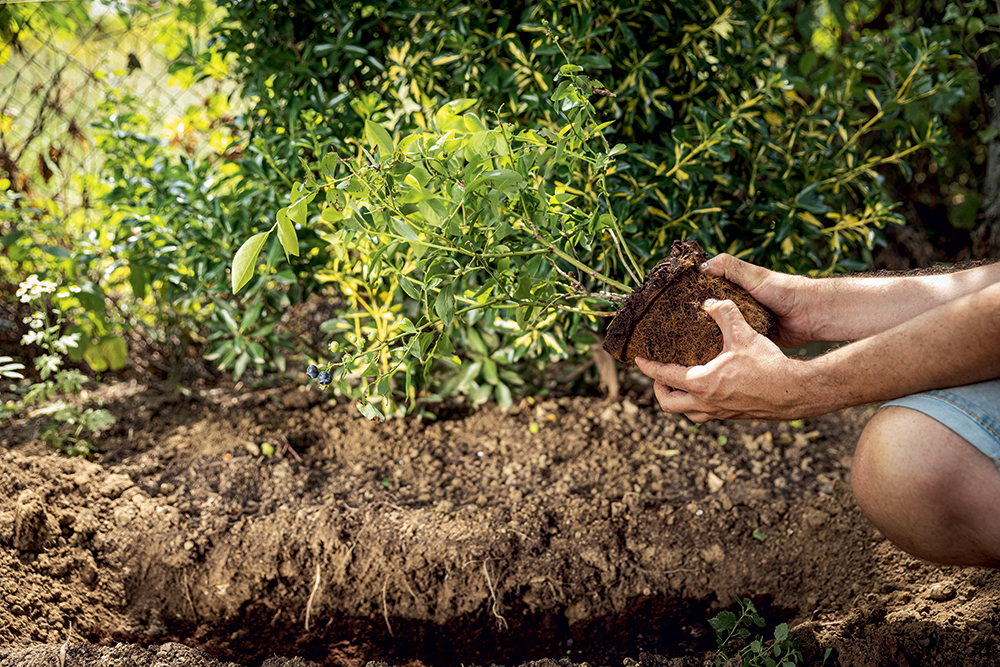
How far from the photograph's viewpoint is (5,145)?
8.00ft

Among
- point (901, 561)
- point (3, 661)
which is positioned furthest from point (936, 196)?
point (3, 661)

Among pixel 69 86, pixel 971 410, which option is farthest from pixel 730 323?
pixel 69 86

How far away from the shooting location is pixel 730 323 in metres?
1.41

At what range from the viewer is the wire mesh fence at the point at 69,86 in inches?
89.2

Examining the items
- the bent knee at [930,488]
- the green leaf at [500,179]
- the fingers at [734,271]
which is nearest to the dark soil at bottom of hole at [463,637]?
the bent knee at [930,488]

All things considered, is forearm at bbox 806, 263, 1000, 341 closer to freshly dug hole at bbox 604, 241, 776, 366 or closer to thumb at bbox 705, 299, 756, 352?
freshly dug hole at bbox 604, 241, 776, 366

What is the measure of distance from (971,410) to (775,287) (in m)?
0.47

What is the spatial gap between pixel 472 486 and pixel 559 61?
49.5 inches

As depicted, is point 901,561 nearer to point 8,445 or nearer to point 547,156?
point 547,156

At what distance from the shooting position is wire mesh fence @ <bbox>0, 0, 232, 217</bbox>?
2266mm

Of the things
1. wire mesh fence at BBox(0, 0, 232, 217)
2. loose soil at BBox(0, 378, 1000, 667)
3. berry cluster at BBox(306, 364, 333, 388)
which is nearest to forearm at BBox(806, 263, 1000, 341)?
loose soil at BBox(0, 378, 1000, 667)

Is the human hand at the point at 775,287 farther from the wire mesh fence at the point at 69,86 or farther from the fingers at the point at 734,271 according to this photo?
the wire mesh fence at the point at 69,86

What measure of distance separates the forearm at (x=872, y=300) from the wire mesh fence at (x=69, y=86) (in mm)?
1997

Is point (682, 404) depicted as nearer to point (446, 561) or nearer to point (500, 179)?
point (500, 179)
